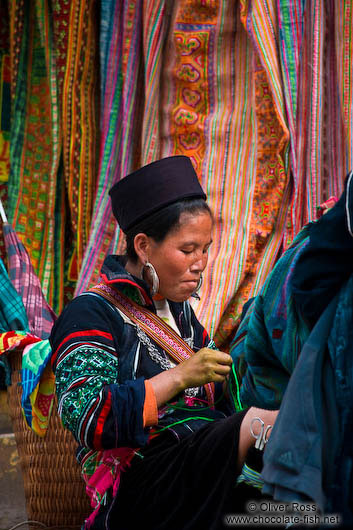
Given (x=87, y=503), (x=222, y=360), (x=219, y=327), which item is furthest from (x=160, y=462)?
(x=219, y=327)

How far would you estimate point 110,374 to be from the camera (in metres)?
2.03

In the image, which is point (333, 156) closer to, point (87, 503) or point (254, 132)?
point (254, 132)

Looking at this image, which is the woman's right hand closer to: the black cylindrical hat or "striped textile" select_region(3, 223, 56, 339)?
the black cylindrical hat

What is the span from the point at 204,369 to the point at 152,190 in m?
0.63

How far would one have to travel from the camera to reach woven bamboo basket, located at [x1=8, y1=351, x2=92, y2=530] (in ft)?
8.32

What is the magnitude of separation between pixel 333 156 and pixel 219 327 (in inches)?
38.7

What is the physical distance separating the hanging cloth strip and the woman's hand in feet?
0.86

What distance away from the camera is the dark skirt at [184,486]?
185cm

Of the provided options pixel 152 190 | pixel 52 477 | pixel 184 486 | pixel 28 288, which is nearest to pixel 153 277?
pixel 152 190

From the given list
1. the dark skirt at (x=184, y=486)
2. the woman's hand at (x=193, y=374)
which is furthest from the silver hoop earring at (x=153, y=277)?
the dark skirt at (x=184, y=486)

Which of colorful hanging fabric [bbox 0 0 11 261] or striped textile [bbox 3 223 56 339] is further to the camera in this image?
colorful hanging fabric [bbox 0 0 11 261]

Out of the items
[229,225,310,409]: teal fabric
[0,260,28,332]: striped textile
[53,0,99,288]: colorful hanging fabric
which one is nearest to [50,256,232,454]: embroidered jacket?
[229,225,310,409]: teal fabric

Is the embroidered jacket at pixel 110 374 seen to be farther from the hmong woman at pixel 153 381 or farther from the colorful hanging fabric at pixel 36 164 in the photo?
the colorful hanging fabric at pixel 36 164

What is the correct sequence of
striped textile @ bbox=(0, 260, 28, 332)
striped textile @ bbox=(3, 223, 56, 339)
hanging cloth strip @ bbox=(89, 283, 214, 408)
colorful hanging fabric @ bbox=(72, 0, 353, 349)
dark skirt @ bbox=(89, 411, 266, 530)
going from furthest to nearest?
colorful hanging fabric @ bbox=(72, 0, 353, 349), striped textile @ bbox=(3, 223, 56, 339), striped textile @ bbox=(0, 260, 28, 332), hanging cloth strip @ bbox=(89, 283, 214, 408), dark skirt @ bbox=(89, 411, 266, 530)
